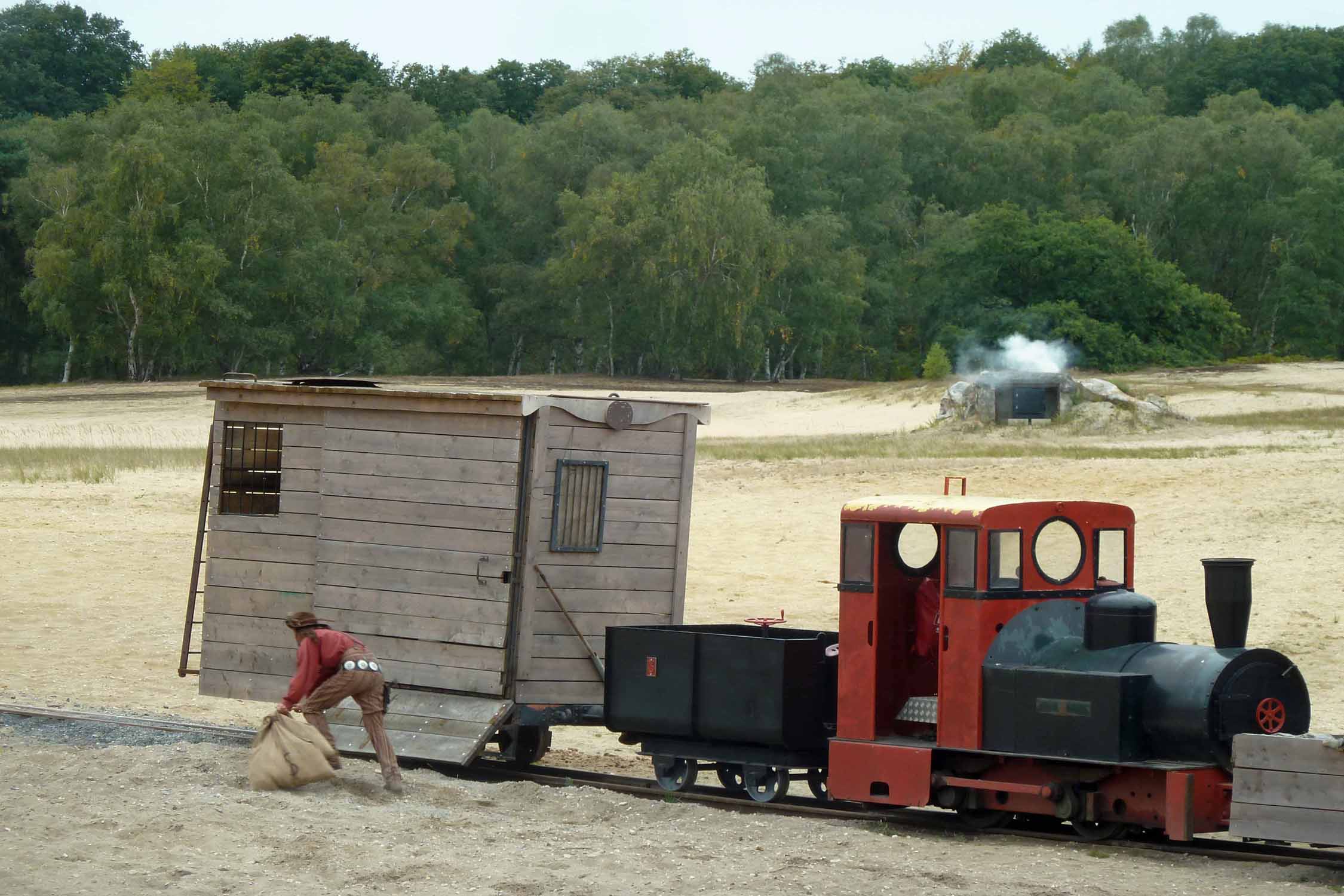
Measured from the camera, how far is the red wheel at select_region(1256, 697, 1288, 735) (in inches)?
406

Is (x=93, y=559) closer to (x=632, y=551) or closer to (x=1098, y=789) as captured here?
(x=632, y=551)

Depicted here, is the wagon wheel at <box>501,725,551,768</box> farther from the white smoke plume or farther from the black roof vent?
the white smoke plume

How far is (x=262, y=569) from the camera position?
1416 centimetres

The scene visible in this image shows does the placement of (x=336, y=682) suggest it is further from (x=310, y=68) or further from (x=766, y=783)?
(x=310, y=68)

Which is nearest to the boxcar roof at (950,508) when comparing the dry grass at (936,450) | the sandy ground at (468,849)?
the sandy ground at (468,849)

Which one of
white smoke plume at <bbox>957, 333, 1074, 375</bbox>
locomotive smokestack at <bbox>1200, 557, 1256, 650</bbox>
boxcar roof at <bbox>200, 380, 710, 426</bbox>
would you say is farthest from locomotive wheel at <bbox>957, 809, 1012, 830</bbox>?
white smoke plume at <bbox>957, 333, 1074, 375</bbox>

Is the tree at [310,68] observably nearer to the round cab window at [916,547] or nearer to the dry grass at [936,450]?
the dry grass at [936,450]

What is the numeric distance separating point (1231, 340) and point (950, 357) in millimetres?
12689

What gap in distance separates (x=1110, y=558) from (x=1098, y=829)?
5.84 ft

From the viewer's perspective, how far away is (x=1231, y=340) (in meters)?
74.6

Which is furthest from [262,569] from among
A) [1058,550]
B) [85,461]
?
[85,461]

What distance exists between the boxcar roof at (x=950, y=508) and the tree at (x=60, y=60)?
315 ft

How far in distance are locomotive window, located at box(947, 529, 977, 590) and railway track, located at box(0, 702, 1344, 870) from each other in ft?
5.24

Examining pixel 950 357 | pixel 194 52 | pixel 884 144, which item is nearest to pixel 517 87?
pixel 194 52
